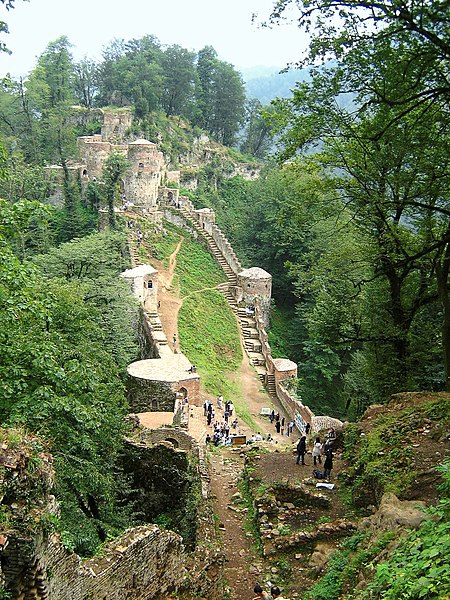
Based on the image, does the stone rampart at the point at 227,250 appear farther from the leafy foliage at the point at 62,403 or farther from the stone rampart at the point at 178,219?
the leafy foliage at the point at 62,403

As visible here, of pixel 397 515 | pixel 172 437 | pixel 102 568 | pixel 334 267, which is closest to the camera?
pixel 102 568

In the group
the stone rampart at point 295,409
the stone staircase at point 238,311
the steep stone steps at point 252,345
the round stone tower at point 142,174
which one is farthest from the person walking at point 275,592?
the round stone tower at point 142,174

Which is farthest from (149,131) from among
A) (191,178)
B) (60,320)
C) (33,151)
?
(60,320)

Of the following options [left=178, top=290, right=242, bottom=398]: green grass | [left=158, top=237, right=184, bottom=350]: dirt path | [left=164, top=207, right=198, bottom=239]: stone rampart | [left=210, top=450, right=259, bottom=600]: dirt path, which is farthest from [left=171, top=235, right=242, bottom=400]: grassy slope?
[left=210, top=450, right=259, bottom=600]: dirt path

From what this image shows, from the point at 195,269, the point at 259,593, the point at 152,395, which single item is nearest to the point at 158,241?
the point at 195,269

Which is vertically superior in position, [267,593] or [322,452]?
[322,452]

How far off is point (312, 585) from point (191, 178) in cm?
4356

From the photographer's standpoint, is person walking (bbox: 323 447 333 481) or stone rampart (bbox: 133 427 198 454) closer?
person walking (bbox: 323 447 333 481)

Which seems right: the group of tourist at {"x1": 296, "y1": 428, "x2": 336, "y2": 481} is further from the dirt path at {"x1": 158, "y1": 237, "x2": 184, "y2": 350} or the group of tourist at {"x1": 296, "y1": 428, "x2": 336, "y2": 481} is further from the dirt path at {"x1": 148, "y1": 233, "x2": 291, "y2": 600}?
the dirt path at {"x1": 158, "y1": 237, "x2": 184, "y2": 350}

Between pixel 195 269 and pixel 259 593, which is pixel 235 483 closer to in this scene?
pixel 259 593

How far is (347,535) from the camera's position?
370 inches

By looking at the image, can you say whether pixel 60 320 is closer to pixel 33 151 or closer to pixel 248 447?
pixel 248 447

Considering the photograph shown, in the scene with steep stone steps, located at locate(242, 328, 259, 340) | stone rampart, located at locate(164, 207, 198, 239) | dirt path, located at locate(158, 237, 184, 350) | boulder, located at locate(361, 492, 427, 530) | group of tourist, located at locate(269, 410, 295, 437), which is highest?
stone rampart, located at locate(164, 207, 198, 239)

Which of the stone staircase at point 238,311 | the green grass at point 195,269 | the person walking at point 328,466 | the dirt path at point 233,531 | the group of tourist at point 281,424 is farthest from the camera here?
the green grass at point 195,269
